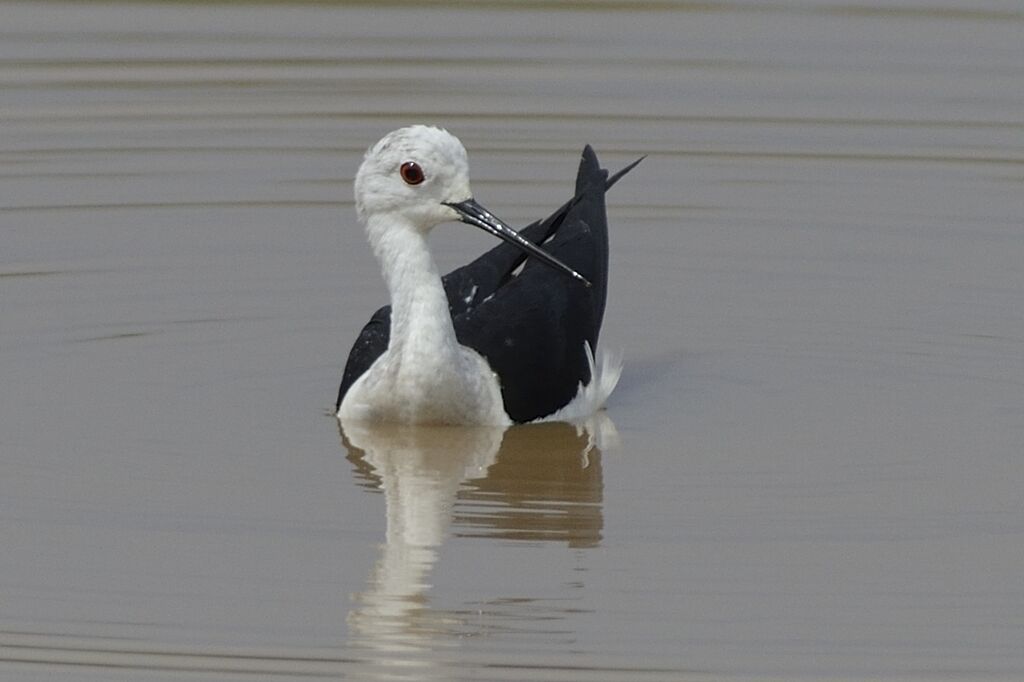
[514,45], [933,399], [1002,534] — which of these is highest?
[514,45]

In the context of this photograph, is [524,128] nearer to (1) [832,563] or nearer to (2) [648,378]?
(2) [648,378]

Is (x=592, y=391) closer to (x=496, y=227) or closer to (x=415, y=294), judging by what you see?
(x=415, y=294)

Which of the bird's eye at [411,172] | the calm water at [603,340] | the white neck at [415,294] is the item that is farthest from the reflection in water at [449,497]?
the bird's eye at [411,172]

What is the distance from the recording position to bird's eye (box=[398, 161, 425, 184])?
10.8m

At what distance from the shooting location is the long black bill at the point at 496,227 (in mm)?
10664

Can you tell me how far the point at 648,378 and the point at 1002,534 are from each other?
2926mm

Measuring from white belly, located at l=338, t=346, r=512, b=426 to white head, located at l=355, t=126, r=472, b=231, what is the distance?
0.60 metres

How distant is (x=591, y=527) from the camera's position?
31.4 ft

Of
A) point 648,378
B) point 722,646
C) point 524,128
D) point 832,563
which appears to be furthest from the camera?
point 524,128

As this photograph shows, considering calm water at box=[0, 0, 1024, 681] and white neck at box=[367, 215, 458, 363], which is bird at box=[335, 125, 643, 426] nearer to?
white neck at box=[367, 215, 458, 363]

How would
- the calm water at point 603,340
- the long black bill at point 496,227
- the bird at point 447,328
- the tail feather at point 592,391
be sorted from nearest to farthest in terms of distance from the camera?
the calm water at point 603,340
the long black bill at point 496,227
the bird at point 447,328
the tail feather at point 592,391

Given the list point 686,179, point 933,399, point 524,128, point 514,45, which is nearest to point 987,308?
point 933,399

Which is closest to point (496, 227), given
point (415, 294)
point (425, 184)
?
point (425, 184)

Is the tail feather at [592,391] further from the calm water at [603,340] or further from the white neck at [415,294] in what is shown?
the white neck at [415,294]
